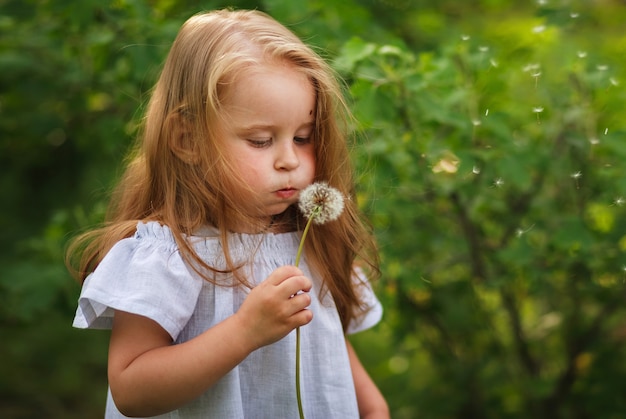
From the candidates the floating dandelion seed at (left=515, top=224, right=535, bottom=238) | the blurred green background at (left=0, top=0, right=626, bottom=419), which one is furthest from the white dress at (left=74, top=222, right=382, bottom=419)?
the floating dandelion seed at (left=515, top=224, right=535, bottom=238)

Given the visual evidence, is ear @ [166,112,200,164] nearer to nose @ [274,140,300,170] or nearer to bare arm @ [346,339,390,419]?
nose @ [274,140,300,170]

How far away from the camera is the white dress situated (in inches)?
57.5

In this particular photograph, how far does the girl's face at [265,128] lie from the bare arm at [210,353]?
0.70 feet

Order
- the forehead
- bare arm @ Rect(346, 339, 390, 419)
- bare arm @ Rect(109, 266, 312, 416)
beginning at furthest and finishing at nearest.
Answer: bare arm @ Rect(346, 339, 390, 419) < the forehead < bare arm @ Rect(109, 266, 312, 416)

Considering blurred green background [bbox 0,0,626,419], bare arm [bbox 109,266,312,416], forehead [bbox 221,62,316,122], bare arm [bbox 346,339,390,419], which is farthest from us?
blurred green background [bbox 0,0,626,419]

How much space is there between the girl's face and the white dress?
162 mm

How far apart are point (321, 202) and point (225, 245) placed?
225mm

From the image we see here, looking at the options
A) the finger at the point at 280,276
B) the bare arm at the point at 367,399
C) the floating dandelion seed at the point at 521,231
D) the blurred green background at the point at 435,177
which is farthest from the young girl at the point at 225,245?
the floating dandelion seed at the point at 521,231

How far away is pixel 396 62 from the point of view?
227 centimetres

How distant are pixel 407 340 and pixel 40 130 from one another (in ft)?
6.42

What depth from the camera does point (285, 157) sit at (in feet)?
5.00

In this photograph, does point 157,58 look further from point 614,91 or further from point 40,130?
point 614,91

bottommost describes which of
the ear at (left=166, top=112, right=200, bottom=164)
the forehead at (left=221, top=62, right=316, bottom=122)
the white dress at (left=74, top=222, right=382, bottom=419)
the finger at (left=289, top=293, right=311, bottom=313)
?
the white dress at (left=74, top=222, right=382, bottom=419)

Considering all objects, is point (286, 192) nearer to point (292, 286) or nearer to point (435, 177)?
point (292, 286)
